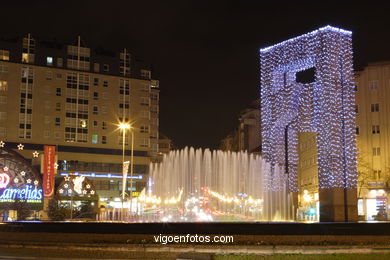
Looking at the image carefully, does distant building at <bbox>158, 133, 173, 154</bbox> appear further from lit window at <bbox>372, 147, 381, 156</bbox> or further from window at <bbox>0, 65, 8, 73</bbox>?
lit window at <bbox>372, 147, 381, 156</bbox>

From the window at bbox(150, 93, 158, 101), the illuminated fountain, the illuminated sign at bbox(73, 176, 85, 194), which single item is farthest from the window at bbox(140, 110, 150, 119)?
the illuminated fountain

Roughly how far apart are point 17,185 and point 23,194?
1.24 metres

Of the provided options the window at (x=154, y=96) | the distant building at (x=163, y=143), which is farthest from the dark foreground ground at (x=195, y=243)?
the distant building at (x=163, y=143)

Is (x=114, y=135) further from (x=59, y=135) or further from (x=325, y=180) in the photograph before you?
(x=325, y=180)

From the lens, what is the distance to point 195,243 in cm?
2300

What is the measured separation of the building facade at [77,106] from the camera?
91.1 m

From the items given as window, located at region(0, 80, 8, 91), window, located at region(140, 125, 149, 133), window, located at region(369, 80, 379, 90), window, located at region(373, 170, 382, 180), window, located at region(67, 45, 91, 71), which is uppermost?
window, located at region(67, 45, 91, 71)

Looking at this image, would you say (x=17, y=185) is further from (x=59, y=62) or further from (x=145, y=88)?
(x=145, y=88)

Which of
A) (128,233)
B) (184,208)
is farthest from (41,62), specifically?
(128,233)

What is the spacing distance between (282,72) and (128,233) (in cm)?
2358

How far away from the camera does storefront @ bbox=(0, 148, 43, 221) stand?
173ft

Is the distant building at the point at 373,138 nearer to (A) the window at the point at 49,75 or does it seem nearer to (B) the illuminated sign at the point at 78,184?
(B) the illuminated sign at the point at 78,184

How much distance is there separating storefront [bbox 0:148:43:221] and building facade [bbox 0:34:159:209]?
35.8 metres

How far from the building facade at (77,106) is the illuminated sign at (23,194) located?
35886 millimetres
